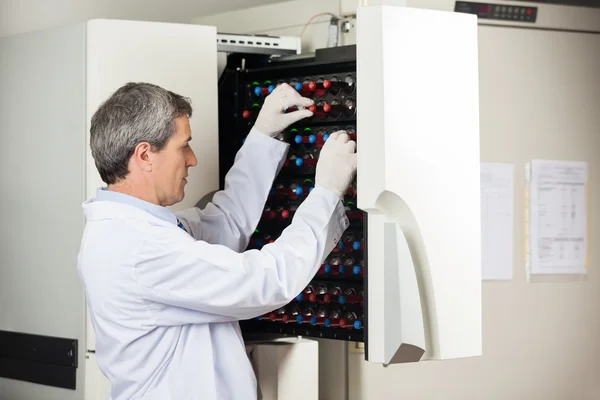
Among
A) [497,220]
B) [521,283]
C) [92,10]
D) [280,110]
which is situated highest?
[92,10]

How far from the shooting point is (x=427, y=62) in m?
1.59

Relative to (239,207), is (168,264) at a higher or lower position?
lower

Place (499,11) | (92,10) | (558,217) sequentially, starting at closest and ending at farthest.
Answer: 1. (499,11)
2. (558,217)
3. (92,10)

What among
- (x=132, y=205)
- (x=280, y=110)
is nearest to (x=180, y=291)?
(x=132, y=205)

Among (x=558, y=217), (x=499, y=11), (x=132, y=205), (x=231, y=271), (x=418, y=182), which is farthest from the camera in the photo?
(x=558, y=217)

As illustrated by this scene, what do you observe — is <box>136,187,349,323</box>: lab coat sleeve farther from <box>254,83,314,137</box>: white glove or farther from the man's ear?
<box>254,83,314,137</box>: white glove

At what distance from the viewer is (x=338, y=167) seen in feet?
5.80

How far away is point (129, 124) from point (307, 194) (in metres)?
0.45

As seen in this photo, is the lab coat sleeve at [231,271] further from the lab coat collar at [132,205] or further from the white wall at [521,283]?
the white wall at [521,283]

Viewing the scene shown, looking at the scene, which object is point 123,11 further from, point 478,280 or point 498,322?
point 478,280

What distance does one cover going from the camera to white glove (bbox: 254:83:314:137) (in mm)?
1956

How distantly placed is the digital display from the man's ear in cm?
101

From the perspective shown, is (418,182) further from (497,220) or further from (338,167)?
(497,220)

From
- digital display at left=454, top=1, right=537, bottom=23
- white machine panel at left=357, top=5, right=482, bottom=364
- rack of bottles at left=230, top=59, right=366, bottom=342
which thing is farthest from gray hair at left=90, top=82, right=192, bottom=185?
digital display at left=454, top=1, right=537, bottom=23
